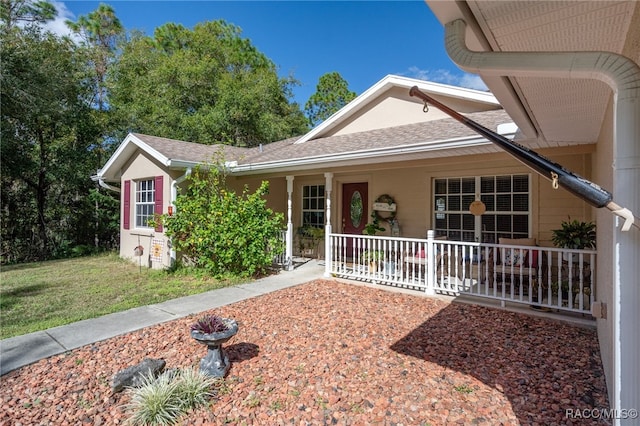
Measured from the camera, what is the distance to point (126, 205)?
10.6 meters

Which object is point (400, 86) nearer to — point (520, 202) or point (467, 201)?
point (467, 201)

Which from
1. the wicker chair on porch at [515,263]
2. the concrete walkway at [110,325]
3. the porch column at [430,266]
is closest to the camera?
the concrete walkway at [110,325]

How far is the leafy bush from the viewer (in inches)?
297

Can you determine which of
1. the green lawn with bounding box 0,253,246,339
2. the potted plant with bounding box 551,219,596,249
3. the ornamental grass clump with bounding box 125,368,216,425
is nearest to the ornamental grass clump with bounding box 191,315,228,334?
the ornamental grass clump with bounding box 125,368,216,425

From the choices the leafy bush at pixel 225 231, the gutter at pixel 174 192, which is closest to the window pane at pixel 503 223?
the leafy bush at pixel 225 231

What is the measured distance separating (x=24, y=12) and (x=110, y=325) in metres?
14.4

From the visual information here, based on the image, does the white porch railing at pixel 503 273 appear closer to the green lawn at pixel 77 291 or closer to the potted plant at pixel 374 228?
the potted plant at pixel 374 228

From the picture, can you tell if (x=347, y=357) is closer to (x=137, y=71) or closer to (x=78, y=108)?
(x=78, y=108)

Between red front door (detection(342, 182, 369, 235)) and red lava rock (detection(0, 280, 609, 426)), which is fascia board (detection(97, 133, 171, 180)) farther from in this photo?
red lava rock (detection(0, 280, 609, 426))

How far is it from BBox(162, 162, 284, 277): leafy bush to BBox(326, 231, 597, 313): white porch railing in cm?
163

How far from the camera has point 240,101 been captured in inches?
750

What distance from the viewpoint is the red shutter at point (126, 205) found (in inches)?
412

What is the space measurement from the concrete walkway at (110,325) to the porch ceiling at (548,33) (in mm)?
5083

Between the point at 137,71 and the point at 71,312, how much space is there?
18.7 meters
